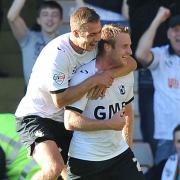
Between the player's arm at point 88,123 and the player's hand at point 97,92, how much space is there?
0.46 feet

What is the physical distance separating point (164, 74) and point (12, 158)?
2842mm

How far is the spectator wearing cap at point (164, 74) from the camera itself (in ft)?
24.2

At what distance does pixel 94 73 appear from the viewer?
5074 millimetres

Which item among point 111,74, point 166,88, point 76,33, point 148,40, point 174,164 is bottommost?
point 174,164

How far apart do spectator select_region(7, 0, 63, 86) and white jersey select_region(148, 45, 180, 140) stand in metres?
0.94

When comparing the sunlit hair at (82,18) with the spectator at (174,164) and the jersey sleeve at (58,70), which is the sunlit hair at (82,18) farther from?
the spectator at (174,164)

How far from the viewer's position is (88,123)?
500 cm

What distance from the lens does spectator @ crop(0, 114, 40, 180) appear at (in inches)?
191

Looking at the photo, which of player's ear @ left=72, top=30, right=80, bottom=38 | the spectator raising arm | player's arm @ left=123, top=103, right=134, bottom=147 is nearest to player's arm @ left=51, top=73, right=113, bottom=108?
player's ear @ left=72, top=30, right=80, bottom=38

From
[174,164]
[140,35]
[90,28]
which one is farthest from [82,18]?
[140,35]

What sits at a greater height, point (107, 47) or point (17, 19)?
point (107, 47)

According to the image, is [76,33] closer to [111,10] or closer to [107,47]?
[107,47]

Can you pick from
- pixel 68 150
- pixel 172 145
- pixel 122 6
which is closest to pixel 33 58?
pixel 122 6

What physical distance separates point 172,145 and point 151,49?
87cm
